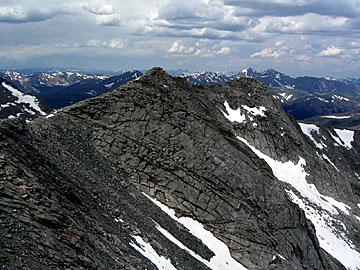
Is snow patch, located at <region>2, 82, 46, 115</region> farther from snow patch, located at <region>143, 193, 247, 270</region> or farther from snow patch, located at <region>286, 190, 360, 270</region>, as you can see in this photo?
snow patch, located at <region>143, 193, 247, 270</region>

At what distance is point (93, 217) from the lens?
26.5 m

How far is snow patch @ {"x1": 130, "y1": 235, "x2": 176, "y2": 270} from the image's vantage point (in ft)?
88.5

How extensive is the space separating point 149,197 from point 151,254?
38.1 ft

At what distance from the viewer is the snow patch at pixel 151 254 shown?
1062 inches

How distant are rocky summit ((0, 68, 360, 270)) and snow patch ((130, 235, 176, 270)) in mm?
115

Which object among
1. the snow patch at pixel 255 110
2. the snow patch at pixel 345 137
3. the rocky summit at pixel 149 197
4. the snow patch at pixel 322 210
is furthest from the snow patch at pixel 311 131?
the rocky summit at pixel 149 197

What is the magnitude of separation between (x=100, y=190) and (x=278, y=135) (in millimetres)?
51515

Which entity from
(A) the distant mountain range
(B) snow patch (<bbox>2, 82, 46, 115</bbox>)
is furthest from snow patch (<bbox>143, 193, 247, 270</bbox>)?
(B) snow patch (<bbox>2, 82, 46, 115</bbox>)

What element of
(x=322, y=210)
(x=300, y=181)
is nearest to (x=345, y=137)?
(x=300, y=181)

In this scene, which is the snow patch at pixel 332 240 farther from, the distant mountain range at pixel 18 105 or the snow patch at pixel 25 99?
the snow patch at pixel 25 99

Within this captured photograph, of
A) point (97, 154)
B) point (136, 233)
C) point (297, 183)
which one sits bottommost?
point (297, 183)

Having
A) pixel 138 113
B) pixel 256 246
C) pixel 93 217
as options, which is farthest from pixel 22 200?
pixel 256 246

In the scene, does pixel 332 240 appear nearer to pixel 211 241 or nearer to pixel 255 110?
pixel 211 241

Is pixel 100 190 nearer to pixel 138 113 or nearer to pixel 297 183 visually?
pixel 138 113
